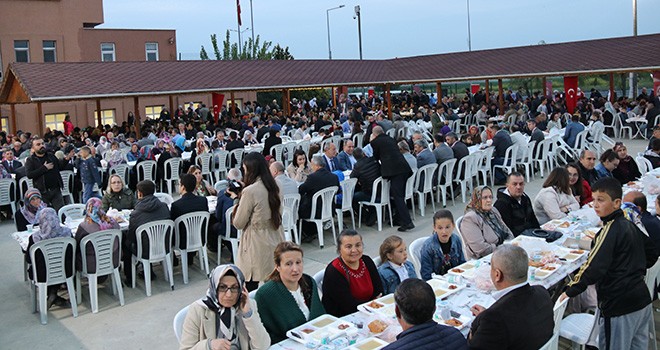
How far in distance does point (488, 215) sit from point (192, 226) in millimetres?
3413

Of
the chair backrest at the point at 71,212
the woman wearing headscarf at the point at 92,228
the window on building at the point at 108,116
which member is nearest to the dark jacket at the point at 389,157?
the woman wearing headscarf at the point at 92,228

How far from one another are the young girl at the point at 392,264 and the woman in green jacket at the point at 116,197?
4.42 meters

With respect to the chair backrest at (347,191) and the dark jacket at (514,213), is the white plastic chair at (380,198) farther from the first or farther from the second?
the dark jacket at (514,213)

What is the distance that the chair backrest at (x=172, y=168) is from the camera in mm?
12734

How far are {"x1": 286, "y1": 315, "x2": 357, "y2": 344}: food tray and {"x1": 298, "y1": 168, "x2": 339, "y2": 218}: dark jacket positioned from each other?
4.36 m

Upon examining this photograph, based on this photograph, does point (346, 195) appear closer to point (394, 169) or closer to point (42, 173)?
point (394, 169)

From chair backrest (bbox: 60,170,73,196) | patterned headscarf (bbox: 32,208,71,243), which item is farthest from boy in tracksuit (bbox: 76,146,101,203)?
patterned headscarf (bbox: 32,208,71,243)

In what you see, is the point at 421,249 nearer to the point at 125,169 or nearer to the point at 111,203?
the point at 111,203

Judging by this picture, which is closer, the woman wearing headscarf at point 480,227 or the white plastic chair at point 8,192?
the woman wearing headscarf at point 480,227

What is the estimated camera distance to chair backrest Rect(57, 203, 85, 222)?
830 centimetres

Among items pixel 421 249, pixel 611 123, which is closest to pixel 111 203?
pixel 421 249

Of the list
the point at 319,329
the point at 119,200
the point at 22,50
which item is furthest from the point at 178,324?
the point at 22,50

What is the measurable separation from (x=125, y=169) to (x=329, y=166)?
4322mm

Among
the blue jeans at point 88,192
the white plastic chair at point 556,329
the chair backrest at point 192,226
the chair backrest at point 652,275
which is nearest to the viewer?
the white plastic chair at point 556,329
